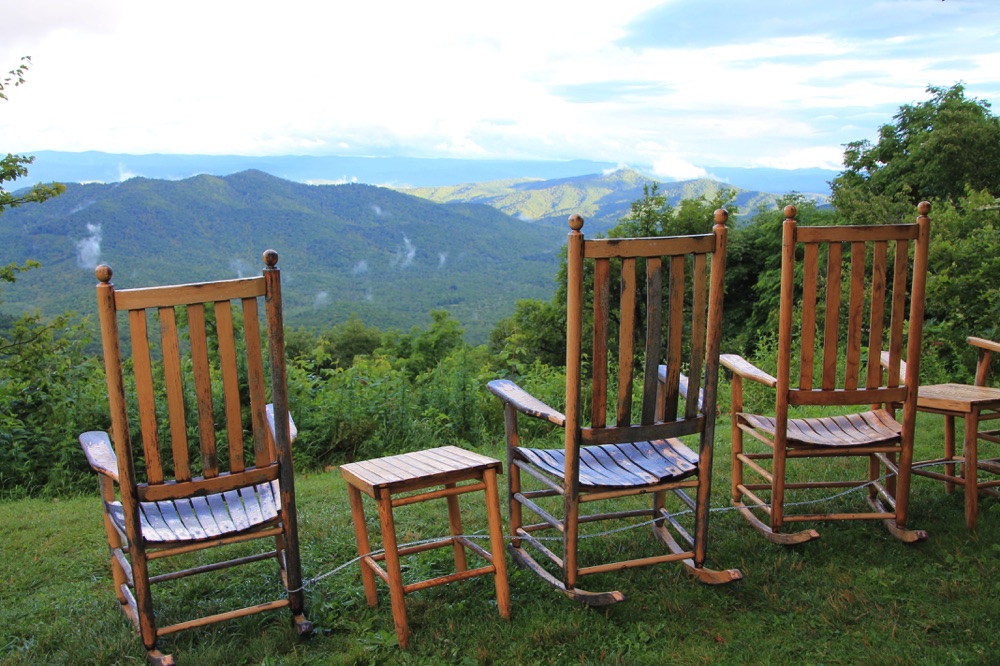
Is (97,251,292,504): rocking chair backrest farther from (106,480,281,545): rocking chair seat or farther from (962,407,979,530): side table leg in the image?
(962,407,979,530): side table leg

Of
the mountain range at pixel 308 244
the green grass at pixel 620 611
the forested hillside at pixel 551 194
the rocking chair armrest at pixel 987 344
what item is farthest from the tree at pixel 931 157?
the forested hillside at pixel 551 194

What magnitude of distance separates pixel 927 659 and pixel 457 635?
153 centimetres

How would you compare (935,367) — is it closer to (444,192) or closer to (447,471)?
(447,471)

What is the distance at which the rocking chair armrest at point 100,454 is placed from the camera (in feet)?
8.75

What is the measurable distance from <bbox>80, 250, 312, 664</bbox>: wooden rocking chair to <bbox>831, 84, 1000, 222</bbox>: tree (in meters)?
18.7

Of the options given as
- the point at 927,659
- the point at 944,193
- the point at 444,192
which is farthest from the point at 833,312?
the point at 444,192

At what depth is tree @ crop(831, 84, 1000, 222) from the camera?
72.2ft

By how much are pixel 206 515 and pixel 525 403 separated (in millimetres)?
1226

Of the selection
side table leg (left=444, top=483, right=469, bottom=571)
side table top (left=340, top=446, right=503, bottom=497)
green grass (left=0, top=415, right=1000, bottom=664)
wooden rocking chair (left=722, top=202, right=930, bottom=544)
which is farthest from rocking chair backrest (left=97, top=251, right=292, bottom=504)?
wooden rocking chair (left=722, top=202, right=930, bottom=544)

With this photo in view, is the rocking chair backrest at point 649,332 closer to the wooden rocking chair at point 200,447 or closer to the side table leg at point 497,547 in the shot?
the side table leg at point 497,547

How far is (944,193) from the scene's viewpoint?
74.8ft

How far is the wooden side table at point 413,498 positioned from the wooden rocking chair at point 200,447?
281 mm

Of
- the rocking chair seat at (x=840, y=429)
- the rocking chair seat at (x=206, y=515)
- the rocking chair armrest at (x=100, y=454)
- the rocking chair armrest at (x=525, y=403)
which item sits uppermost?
the rocking chair armrest at (x=525, y=403)

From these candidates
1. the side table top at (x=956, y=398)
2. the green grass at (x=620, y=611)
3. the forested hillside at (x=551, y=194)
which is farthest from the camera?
the forested hillside at (x=551, y=194)
